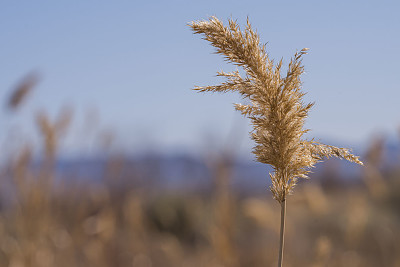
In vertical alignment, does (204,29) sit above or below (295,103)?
above

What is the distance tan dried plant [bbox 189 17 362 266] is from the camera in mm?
981

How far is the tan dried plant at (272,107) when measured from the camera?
0.98m

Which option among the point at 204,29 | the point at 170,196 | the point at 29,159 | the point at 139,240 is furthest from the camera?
the point at 170,196

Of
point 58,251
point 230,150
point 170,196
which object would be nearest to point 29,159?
point 230,150

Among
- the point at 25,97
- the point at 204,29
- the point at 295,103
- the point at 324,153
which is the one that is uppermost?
the point at 25,97

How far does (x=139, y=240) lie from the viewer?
451 centimetres

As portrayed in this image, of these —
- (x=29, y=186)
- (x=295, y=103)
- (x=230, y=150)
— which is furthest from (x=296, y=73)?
(x=29, y=186)

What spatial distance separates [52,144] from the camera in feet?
9.68

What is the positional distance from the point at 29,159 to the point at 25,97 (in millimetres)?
824

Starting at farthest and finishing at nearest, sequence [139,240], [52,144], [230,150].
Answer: [139,240] → [52,144] → [230,150]

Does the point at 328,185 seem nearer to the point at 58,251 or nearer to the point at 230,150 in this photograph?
the point at 58,251

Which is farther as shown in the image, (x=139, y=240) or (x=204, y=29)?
(x=139, y=240)

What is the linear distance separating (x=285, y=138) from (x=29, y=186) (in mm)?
2462

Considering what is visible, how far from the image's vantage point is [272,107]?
1008 millimetres
